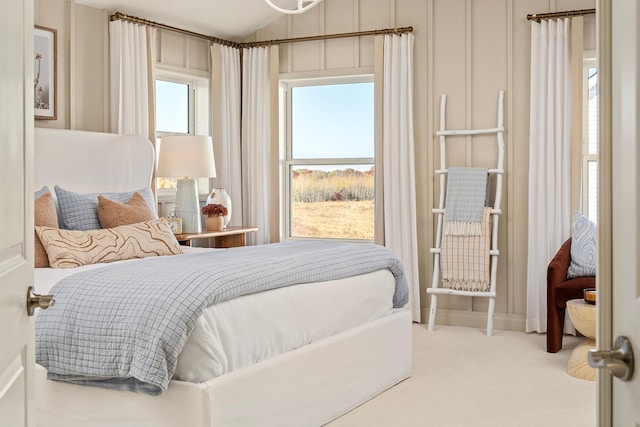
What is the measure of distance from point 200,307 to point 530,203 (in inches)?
132

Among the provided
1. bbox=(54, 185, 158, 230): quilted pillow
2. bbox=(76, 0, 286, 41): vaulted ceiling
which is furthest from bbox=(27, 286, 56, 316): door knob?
bbox=(76, 0, 286, 41): vaulted ceiling

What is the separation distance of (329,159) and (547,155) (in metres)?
1.84

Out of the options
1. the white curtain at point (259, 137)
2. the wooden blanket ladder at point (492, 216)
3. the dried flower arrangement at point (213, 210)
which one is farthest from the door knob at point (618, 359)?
the white curtain at point (259, 137)

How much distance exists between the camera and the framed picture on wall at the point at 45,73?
4645 mm

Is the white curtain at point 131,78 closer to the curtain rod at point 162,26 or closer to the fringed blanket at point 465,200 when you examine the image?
the curtain rod at point 162,26

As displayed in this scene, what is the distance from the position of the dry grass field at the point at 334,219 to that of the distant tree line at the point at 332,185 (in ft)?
0.15

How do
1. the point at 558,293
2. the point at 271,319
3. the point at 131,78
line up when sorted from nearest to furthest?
the point at 271,319
the point at 558,293
the point at 131,78

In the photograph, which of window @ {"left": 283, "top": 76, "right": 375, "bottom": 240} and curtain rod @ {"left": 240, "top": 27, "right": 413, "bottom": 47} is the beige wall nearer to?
curtain rod @ {"left": 240, "top": 27, "right": 413, "bottom": 47}

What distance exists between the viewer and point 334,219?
6219 millimetres

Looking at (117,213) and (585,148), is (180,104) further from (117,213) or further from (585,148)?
(585,148)

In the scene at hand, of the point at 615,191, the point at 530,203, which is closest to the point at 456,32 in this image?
the point at 530,203

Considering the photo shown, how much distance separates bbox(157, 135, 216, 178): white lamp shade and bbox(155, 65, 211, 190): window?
463 millimetres

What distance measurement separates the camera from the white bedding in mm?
2645

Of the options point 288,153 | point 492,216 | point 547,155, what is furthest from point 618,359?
point 288,153
